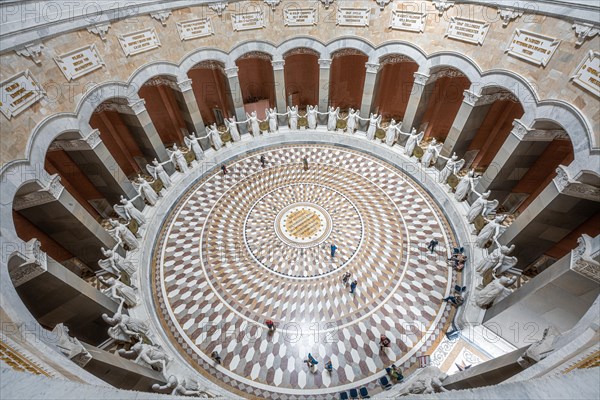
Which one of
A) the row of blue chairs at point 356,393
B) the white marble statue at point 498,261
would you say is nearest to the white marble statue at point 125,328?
the row of blue chairs at point 356,393

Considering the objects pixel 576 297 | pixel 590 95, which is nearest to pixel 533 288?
pixel 576 297

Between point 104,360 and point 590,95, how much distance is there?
12.6 metres

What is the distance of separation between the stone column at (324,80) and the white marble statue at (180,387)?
39.2 feet

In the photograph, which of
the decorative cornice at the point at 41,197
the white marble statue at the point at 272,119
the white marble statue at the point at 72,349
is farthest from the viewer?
the white marble statue at the point at 272,119

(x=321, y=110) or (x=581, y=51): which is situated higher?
(x=581, y=51)

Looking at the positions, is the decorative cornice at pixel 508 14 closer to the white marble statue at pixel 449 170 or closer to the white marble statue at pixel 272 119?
the white marble statue at pixel 449 170

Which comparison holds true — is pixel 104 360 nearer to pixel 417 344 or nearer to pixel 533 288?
pixel 417 344

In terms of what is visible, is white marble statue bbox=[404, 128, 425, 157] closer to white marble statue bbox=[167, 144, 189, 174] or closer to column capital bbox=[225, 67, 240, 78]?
column capital bbox=[225, 67, 240, 78]

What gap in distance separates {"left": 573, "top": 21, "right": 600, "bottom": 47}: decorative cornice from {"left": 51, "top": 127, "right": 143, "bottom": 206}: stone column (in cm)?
1393

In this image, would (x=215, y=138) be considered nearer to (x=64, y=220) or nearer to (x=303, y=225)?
(x=303, y=225)

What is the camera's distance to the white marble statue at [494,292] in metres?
7.96

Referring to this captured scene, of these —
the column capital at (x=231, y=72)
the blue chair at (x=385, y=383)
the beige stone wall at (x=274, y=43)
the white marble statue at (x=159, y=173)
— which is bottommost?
the blue chair at (x=385, y=383)

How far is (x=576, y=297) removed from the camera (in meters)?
6.74

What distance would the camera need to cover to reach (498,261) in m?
8.53
